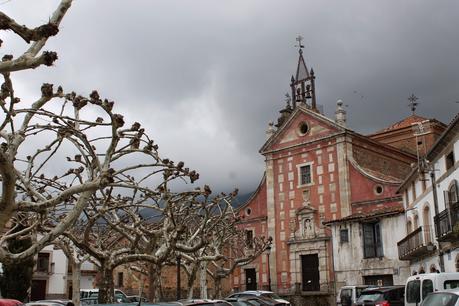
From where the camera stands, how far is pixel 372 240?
37.5 metres

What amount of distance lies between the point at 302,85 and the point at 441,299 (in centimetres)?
4024

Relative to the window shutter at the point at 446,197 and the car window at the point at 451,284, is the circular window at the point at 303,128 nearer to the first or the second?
the window shutter at the point at 446,197

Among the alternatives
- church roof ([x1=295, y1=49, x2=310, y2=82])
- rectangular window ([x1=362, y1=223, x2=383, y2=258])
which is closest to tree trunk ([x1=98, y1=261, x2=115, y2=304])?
rectangular window ([x1=362, y1=223, x2=383, y2=258])

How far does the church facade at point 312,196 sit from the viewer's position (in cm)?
A: 3972

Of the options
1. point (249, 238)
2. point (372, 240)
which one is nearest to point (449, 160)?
point (372, 240)

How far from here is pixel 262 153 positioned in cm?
4678

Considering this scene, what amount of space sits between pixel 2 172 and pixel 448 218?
21.1 metres

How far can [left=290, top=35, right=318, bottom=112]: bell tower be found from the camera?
160ft

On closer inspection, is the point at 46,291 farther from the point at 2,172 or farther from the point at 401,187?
the point at 2,172

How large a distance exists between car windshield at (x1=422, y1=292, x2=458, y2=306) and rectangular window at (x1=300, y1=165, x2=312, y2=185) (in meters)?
32.0

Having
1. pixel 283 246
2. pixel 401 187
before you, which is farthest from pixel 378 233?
pixel 283 246

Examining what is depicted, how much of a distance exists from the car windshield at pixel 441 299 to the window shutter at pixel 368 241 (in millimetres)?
26825

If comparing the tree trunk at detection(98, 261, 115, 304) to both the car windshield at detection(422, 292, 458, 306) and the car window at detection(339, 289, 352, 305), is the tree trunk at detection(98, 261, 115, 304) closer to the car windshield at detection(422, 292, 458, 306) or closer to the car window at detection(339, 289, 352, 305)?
the car windshield at detection(422, 292, 458, 306)

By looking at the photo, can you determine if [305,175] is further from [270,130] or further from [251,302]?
[251,302]
